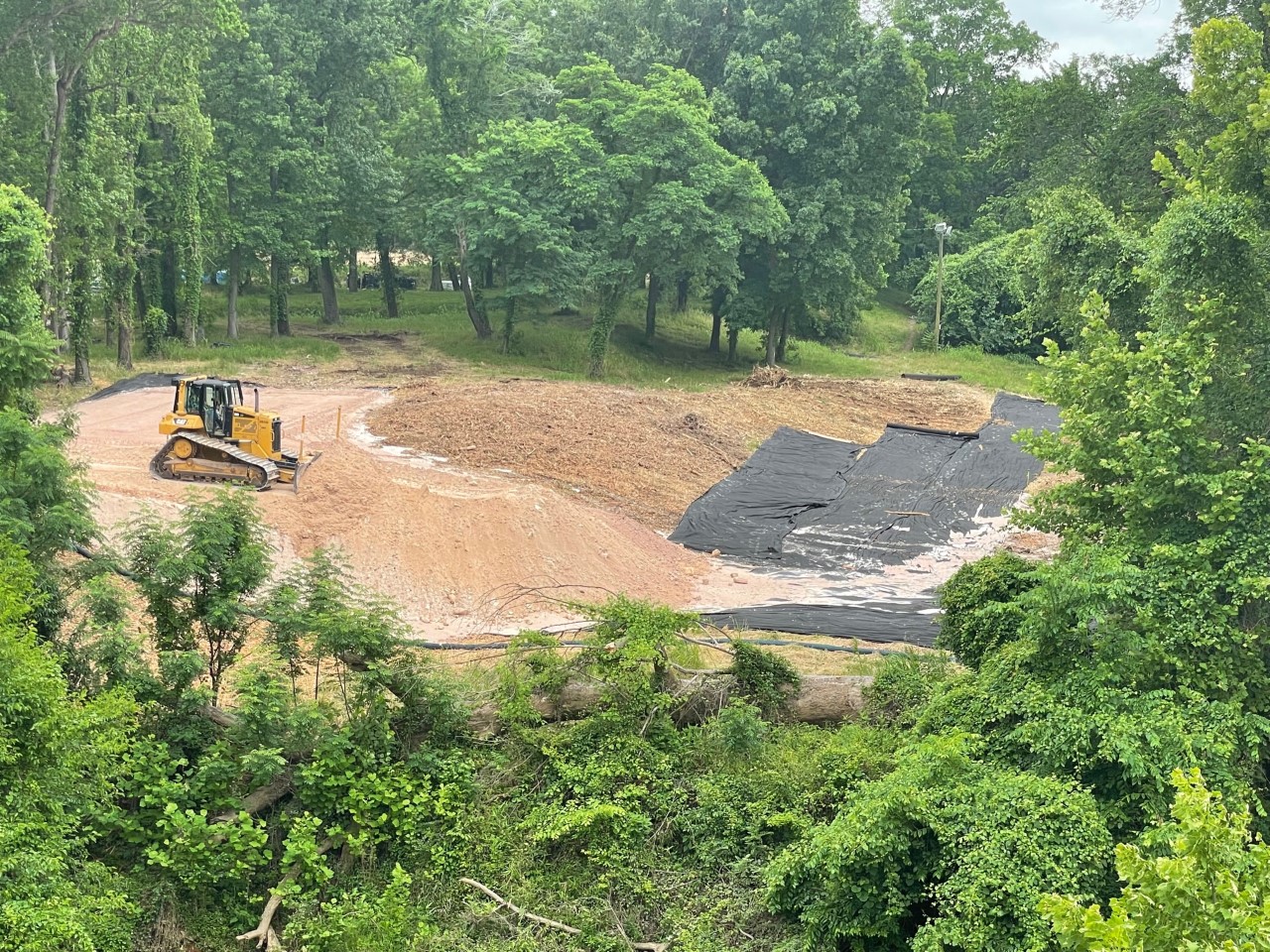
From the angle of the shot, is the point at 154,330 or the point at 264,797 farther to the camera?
the point at 154,330

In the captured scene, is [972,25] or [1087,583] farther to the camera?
[972,25]

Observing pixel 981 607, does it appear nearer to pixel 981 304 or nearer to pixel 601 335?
pixel 601 335

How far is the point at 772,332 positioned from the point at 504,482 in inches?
776

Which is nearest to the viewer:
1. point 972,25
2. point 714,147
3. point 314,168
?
point 714,147

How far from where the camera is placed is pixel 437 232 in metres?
34.0

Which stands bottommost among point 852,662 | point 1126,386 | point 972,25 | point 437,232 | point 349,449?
point 852,662

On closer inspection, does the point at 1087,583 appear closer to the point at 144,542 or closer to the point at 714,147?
the point at 144,542

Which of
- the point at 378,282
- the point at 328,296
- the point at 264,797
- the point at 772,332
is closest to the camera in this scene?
the point at 264,797

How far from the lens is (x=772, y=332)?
38156 mm

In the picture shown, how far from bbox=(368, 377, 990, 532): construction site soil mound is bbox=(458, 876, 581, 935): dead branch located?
11073mm

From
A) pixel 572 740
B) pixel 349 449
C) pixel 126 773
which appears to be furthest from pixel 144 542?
pixel 349 449

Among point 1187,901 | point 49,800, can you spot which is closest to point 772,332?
point 49,800

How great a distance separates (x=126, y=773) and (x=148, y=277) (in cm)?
2806

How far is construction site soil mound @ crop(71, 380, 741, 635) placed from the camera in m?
16.0
